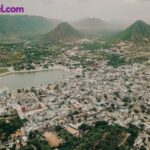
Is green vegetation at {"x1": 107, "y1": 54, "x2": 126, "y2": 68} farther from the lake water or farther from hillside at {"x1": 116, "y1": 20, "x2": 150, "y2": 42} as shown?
hillside at {"x1": 116, "y1": 20, "x2": 150, "y2": 42}

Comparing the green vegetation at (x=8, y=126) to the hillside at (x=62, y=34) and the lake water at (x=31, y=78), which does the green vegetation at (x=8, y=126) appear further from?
the hillside at (x=62, y=34)

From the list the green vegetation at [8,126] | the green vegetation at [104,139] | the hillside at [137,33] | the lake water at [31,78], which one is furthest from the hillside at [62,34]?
the green vegetation at [104,139]

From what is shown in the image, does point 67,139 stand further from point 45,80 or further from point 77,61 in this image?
point 77,61

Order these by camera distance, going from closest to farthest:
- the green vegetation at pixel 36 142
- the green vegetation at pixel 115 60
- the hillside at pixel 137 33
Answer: the green vegetation at pixel 36 142 < the green vegetation at pixel 115 60 < the hillside at pixel 137 33

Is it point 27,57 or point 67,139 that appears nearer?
point 67,139

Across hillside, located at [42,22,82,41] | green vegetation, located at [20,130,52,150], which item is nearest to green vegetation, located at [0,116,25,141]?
green vegetation, located at [20,130,52,150]

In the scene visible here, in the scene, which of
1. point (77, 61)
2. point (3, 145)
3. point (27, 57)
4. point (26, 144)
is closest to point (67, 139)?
point (26, 144)
